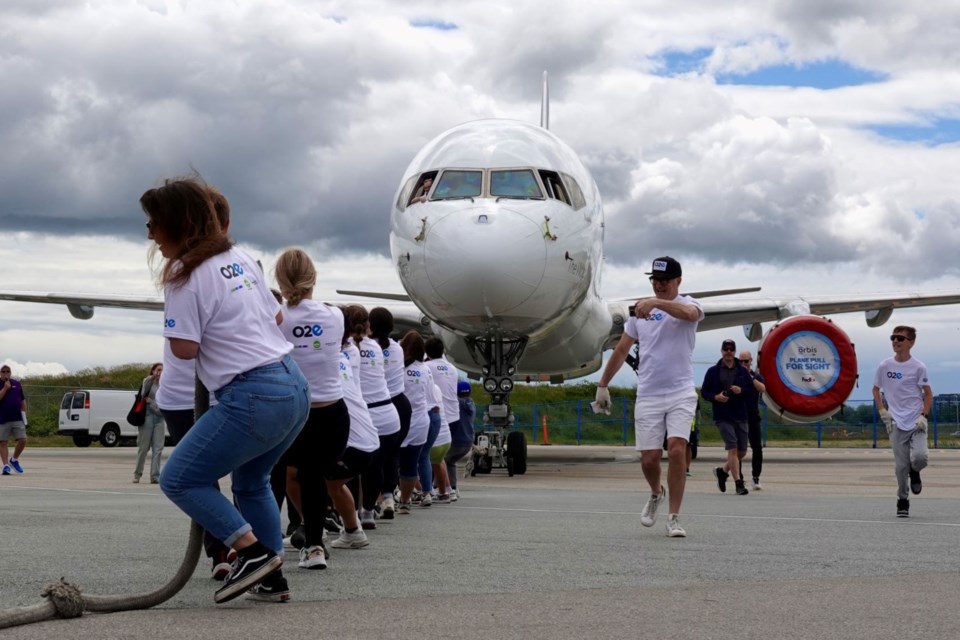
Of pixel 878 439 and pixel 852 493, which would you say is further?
pixel 878 439

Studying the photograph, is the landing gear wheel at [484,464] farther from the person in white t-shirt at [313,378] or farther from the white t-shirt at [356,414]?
the person in white t-shirt at [313,378]

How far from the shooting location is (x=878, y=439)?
129 feet

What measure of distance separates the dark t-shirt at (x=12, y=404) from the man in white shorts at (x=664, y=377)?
12.1 metres

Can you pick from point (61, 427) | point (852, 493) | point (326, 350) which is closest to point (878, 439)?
point (61, 427)

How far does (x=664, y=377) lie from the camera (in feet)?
28.1

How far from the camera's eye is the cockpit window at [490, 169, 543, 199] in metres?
15.8

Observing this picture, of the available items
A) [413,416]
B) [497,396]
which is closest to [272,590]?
[413,416]

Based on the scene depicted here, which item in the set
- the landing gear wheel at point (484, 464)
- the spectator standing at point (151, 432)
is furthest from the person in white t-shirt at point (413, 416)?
the spectator standing at point (151, 432)

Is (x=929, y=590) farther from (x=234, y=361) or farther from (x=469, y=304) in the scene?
(x=469, y=304)

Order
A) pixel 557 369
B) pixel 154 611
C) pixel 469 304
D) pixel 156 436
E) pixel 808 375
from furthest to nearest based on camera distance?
pixel 557 369, pixel 808 375, pixel 156 436, pixel 469 304, pixel 154 611

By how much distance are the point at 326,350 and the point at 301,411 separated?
1776 mm

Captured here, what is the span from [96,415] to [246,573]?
34.1 meters

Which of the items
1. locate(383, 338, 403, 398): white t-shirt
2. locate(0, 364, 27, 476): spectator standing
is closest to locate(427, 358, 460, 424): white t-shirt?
locate(383, 338, 403, 398): white t-shirt

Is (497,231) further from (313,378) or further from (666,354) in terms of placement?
(313,378)
